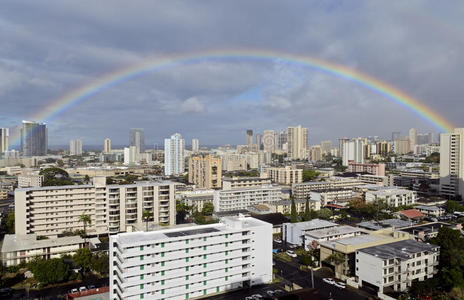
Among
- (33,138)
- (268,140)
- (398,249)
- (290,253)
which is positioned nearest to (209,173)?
(290,253)

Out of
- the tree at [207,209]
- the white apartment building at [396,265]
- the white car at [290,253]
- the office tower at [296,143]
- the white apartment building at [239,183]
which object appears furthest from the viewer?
the office tower at [296,143]

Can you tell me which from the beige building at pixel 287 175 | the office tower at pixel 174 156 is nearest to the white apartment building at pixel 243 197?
the beige building at pixel 287 175

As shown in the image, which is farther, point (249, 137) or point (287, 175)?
point (249, 137)

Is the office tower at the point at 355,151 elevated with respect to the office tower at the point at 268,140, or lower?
lower

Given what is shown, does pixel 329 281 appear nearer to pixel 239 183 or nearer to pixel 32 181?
pixel 239 183

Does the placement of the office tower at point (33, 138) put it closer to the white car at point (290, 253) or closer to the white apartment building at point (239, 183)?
the white apartment building at point (239, 183)

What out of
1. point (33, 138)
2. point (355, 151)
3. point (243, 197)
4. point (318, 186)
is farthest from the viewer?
point (33, 138)
